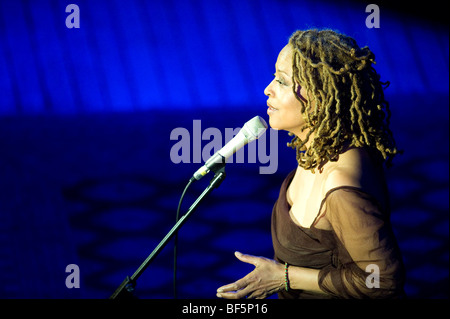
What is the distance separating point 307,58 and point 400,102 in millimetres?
1410

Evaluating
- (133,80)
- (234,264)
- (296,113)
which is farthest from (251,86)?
(296,113)

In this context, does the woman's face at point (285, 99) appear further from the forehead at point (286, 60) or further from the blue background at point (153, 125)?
the blue background at point (153, 125)

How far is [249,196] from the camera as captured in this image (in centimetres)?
233

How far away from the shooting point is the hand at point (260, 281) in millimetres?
1104

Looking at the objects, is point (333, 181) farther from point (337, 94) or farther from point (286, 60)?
point (286, 60)

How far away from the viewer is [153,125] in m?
2.17

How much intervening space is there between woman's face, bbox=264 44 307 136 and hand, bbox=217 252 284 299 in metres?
0.32

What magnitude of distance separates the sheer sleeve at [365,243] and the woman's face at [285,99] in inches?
8.3

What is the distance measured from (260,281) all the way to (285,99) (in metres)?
0.42
